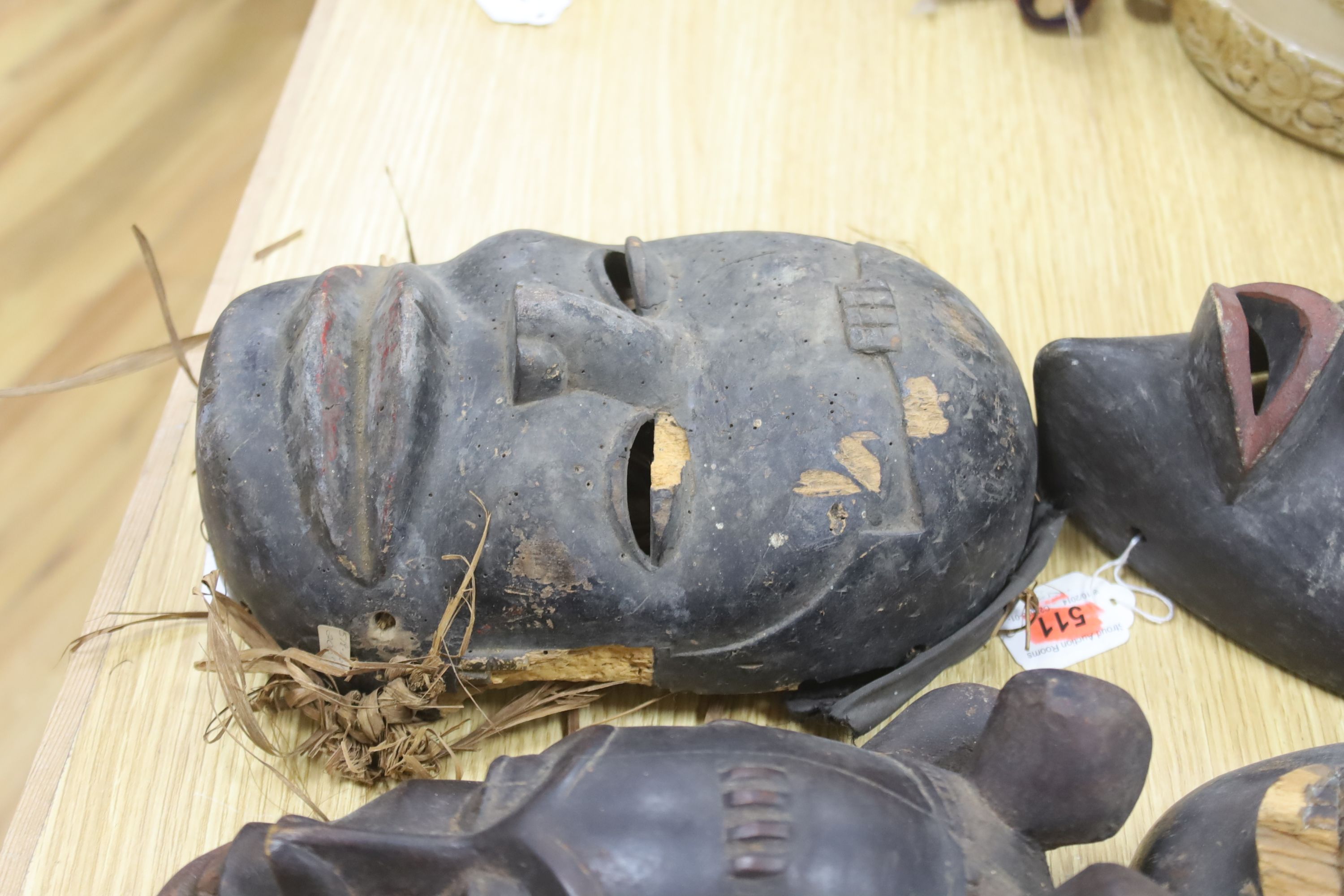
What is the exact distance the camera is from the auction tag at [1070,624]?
5.06ft

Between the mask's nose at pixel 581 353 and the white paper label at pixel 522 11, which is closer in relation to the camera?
the mask's nose at pixel 581 353

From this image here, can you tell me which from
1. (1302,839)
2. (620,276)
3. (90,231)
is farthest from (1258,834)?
(90,231)

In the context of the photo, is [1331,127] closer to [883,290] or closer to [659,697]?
[883,290]

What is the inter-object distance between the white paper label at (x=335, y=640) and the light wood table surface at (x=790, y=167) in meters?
0.38

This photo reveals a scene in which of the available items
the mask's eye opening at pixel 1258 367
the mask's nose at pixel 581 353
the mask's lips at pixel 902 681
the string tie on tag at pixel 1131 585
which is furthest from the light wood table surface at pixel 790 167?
the mask's nose at pixel 581 353

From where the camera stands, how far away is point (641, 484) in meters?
1.41

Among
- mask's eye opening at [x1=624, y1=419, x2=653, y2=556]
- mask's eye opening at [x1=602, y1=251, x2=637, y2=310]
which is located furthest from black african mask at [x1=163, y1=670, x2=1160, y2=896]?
mask's eye opening at [x1=602, y1=251, x2=637, y2=310]

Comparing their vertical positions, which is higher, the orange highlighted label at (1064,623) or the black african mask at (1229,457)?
the black african mask at (1229,457)

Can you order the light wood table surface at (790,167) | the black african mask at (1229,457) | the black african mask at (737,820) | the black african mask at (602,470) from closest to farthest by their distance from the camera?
the black african mask at (737,820) → the black african mask at (602,470) → the black african mask at (1229,457) → the light wood table surface at (790,167)

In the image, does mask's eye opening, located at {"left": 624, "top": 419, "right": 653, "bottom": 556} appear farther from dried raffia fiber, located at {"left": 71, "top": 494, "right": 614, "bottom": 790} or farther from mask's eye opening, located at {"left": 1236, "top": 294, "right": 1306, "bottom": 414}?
mask's eye opening, located at {"left": 1236, "top": 294, "right": 1306, "bottom": 414}

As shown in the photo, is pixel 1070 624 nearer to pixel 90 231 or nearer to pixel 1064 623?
pixel 1064 623

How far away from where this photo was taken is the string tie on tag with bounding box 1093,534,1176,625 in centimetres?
156

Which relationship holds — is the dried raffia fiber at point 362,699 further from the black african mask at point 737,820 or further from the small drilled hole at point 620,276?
the small drilled hole at point 620,276

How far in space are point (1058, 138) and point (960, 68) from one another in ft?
0.85
